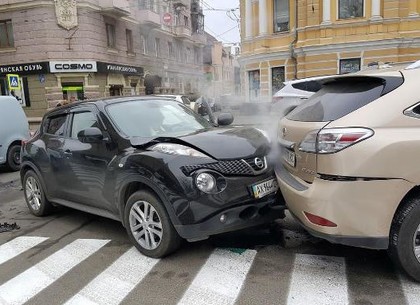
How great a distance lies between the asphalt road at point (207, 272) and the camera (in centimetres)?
317

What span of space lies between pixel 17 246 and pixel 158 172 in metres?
2.06

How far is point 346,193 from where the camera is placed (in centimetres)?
292

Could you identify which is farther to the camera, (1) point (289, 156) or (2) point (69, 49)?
(2) point (69, 49)

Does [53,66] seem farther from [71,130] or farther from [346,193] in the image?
[346,193]

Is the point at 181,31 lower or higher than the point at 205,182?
higher

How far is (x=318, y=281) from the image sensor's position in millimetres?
3312

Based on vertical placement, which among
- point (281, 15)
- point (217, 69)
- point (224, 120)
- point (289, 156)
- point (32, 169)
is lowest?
point (32, 169)

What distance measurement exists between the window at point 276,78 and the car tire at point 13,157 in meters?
15.2

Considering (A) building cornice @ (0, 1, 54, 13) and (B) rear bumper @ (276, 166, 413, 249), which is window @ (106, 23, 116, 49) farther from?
(B) rear bumper @ (276, 166, 413, 249)

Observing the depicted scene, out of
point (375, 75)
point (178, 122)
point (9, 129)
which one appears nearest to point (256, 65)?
point (9, 129)

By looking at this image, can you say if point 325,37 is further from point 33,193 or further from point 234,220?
point 234,220

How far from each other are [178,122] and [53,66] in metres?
19.5

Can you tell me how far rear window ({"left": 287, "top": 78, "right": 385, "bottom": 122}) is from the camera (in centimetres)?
307

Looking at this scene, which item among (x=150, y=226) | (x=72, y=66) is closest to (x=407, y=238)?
(x=150, y=226)
